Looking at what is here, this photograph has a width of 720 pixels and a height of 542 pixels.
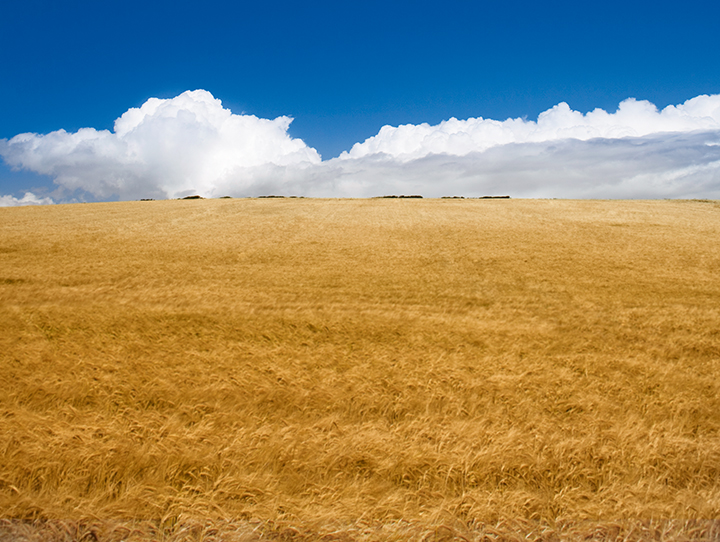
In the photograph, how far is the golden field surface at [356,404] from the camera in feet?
15.4

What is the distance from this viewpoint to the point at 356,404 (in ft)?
21.5

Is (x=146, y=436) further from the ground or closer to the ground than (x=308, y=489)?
further from the ground

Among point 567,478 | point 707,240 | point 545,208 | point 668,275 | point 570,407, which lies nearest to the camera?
point 567,478

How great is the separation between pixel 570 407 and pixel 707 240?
2025 cm

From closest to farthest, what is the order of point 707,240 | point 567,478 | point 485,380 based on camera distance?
point 567,478
point 485,380
point 707,240

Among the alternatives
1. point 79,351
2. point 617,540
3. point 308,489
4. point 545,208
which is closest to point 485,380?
point 617,540

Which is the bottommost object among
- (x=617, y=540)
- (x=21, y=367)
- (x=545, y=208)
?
(x=617, y=540)

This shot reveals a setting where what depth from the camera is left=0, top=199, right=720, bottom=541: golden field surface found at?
4.68 metres

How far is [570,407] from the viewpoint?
662cm

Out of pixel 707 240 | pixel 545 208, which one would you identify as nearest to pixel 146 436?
pixel 707 240

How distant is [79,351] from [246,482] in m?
5.14

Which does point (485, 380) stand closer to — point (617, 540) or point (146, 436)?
point (617, 540)

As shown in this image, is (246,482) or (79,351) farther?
(79,351)

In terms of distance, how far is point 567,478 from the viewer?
528cm
